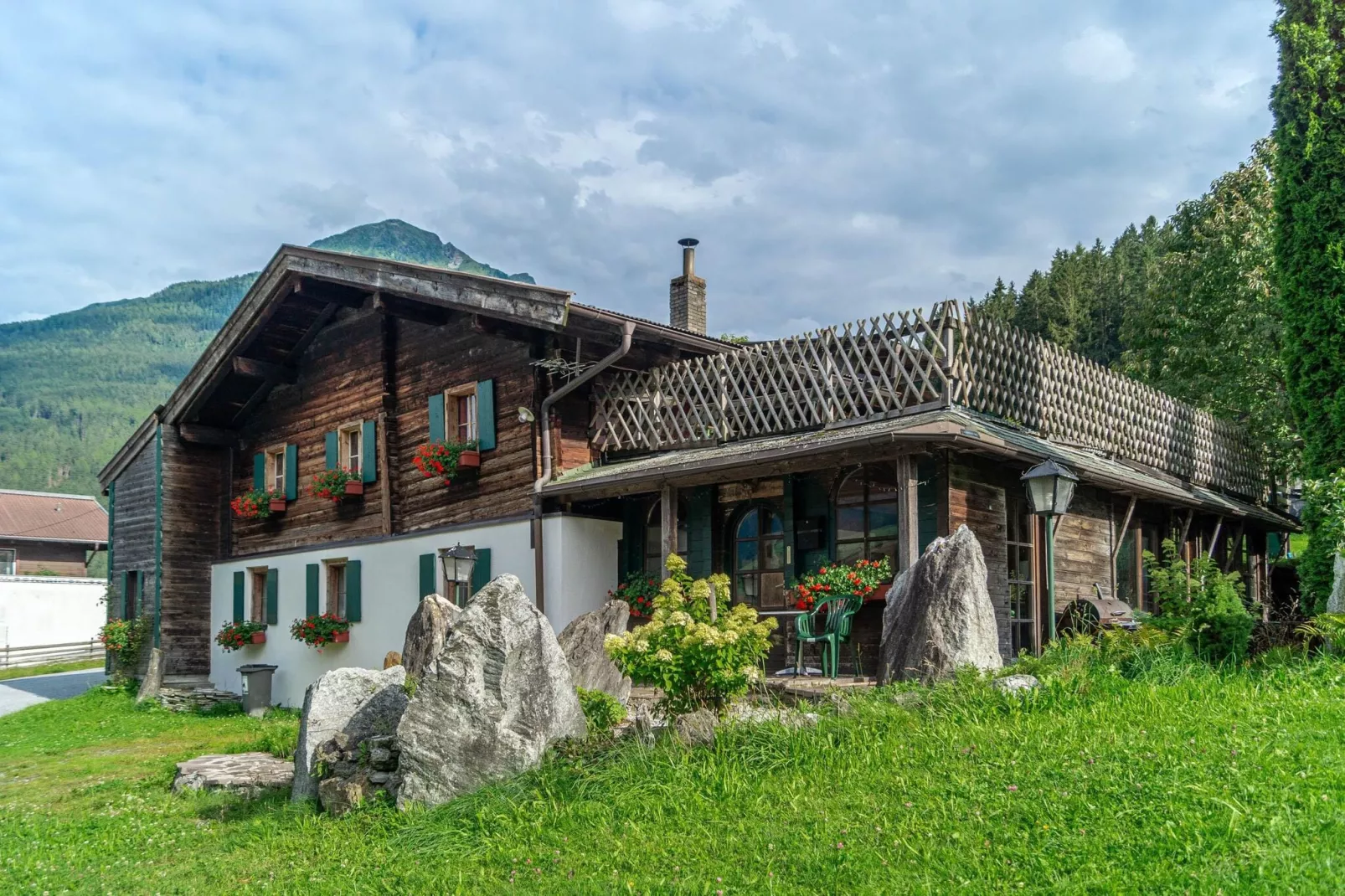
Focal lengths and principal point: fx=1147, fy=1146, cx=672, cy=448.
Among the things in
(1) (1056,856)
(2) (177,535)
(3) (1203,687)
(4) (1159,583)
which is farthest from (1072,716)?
(2) (177,535)

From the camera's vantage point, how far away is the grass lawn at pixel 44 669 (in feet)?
108

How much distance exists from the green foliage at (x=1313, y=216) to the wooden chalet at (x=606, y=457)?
2399 mm

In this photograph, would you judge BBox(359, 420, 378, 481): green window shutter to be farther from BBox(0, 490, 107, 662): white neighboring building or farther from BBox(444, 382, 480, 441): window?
BBox(0, 490, 107, 662): white neighboring building

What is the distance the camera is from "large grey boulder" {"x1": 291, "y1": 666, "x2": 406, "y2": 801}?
9.71m

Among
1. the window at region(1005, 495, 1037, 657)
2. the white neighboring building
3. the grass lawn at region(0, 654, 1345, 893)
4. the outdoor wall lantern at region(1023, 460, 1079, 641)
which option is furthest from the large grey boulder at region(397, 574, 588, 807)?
the white neighboring building

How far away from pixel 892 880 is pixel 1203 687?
3331mm

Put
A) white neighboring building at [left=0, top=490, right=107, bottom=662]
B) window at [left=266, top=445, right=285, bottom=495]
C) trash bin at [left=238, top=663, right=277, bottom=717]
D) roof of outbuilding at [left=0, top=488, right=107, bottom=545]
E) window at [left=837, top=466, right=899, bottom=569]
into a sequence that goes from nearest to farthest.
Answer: window at [left=837, top=466, right=899, bottom=569], trash bin at [left=238, top=663, right=277, bottom=717], window at [left=266, top=445, right=285, bottom=495], white neighboring building at [left=0, top=490, right=107, bottom=662], roof of outbuilding at [left=0, top=488, right=107, bottom=545]

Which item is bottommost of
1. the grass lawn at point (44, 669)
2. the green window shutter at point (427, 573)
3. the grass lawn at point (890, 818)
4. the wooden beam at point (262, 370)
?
the grass lawn at point (44, 669)

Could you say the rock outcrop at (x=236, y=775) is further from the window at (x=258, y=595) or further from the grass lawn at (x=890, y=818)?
the window at (x=258, y=595)

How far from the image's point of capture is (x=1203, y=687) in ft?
25.0

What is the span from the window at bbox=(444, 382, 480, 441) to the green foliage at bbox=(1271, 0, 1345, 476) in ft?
35.7

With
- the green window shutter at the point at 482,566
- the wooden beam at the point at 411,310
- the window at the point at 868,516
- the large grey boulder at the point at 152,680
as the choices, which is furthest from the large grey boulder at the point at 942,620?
the large grey boulder at the point at 152,680

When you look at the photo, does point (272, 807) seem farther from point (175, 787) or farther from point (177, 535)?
point (177, 535)

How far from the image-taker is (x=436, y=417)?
1788cm
